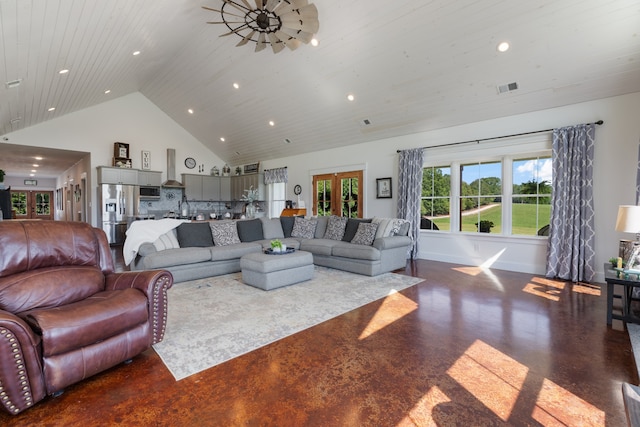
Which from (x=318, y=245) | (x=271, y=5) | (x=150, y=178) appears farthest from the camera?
(x=150, y=178)

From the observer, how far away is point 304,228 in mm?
6164

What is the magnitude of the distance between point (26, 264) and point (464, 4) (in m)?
4.89

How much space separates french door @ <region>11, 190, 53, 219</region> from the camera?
1357 cm

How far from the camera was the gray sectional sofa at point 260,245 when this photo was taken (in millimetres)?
4441

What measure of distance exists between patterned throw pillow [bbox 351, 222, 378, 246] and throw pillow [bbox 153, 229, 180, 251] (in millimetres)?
2969

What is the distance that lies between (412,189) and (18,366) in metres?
5.84

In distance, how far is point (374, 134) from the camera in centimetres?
660

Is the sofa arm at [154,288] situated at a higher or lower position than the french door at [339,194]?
lower

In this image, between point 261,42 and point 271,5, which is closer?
point 271,5

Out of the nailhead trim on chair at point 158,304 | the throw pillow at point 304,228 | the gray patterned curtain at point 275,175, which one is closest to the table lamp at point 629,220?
the nailhead trim on chair at point 158,304

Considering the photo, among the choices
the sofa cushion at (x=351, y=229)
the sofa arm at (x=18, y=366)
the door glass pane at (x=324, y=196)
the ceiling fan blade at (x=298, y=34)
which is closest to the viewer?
the sofa arm at (x=18, y=366)

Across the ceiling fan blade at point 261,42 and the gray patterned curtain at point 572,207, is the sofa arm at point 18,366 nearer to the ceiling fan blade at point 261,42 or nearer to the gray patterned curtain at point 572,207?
the ceiling fan blade at point 261,42

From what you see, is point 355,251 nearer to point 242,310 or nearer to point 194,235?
point 242,310

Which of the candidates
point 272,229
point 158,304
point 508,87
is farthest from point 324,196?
point 158,304
